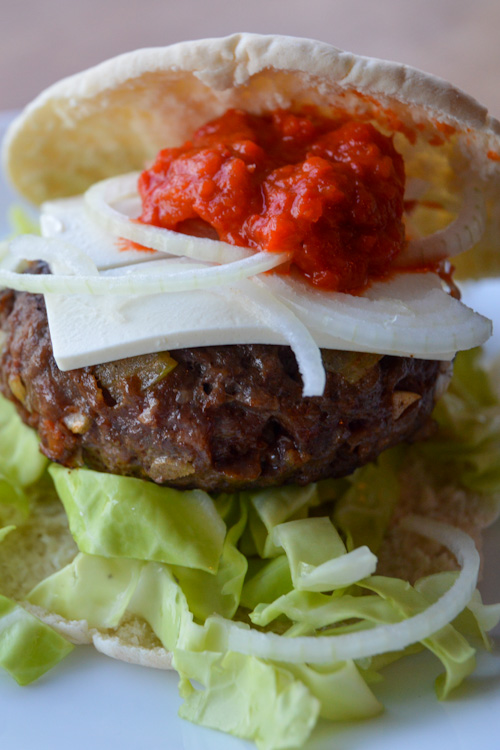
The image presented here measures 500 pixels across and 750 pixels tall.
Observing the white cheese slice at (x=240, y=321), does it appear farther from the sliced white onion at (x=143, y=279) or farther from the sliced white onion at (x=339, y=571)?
the sliced white onion at (x=339, y=571)

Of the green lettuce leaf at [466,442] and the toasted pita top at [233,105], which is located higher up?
the toasted pita top at [233,105]

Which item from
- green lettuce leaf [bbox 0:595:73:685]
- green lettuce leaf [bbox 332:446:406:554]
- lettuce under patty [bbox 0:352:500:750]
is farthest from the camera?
green lettuce leaf [bbox 332:446:406:554]

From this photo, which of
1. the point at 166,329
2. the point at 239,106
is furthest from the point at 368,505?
the point at 239,106

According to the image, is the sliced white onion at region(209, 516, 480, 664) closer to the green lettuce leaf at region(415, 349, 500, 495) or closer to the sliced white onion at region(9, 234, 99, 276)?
the green lettuce leaf at region(415, 349, 500, 495)

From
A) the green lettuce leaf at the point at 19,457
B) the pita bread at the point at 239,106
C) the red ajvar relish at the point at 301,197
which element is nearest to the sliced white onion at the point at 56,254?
the red ajvar relish at the point at 301,197

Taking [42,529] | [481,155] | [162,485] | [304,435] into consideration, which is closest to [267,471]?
[304,435]

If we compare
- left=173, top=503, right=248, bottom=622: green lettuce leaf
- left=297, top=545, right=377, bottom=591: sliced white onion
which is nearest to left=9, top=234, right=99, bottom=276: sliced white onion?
left=173, top=503, right=248, bottom=622: green lettuce leaf
